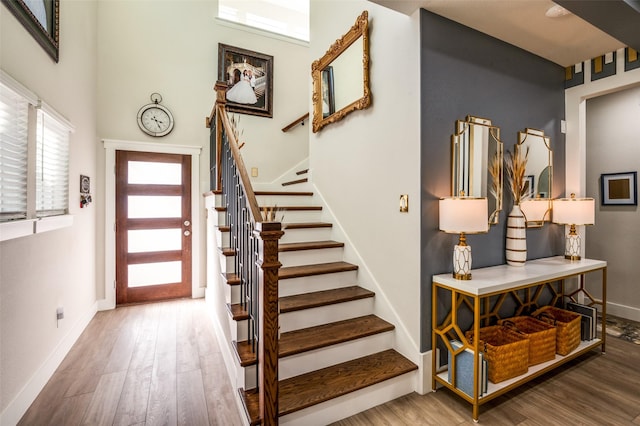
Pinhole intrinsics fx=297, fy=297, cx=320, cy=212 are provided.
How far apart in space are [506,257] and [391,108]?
5.32ft

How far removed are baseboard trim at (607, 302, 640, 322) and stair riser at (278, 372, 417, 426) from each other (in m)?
3.09

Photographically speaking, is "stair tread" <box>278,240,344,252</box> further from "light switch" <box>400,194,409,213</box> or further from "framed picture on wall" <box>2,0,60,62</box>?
"framed picture on wall" <box>2,0,60,62</box>

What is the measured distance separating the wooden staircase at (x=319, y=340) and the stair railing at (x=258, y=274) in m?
0.11

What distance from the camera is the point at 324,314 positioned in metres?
2.38

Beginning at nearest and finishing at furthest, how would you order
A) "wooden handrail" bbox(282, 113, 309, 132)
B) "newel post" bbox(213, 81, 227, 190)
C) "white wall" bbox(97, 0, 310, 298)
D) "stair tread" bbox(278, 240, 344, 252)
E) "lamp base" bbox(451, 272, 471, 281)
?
1. "lamp base" bbox(451, 272, 471, 281)
2. "stair tread" bbox(278, 240, 344, 252)
3. "newel post" bbox(213, 81, 227, 190)
4. "white wall" bbox(97, 0, 310, 298)
5. "wooden handrail" bbox(282, 113, 309, 132)

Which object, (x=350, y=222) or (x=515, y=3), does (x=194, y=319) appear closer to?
(x=350, y=222)

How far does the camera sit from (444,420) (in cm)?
185

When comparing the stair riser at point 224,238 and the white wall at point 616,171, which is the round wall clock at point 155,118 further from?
the white wall at point 616,171

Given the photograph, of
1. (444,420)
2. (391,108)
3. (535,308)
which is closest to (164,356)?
(444,420)

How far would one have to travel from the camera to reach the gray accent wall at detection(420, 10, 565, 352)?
84.7 inches

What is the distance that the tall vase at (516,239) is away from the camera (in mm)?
2488

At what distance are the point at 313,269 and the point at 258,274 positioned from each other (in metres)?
1.06

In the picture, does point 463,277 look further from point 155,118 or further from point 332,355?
point 155,118

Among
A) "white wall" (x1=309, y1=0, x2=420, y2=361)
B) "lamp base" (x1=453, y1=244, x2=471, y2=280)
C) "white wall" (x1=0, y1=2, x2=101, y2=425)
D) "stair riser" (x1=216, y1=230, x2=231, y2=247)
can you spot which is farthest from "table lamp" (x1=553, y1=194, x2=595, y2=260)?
"white wall" (x1=0, y1=2, x2=101, y2=425)
